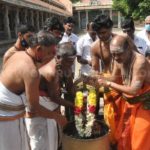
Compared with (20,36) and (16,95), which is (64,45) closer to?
(16,95)

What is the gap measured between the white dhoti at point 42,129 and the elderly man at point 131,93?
0.68 meters

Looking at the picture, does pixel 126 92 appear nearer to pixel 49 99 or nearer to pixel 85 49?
pixel 49 99

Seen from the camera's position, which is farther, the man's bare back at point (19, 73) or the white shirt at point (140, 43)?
the white shirt at point (140, 43)

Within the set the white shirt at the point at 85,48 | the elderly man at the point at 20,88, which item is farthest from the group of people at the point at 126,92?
the white shirt at the point at 85,48

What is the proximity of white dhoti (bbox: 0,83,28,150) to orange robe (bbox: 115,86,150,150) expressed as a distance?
3.66ft

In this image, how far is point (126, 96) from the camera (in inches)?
159

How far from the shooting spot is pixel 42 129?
376 centimetres

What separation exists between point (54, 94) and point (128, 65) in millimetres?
812

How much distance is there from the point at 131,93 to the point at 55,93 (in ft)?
2.53

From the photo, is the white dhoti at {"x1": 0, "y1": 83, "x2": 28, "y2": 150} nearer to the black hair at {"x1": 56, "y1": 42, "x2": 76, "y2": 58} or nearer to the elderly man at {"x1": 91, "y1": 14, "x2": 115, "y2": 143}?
the black hair at {"x1": 56, "y1": 42, "x2": 76, "y2": 58}

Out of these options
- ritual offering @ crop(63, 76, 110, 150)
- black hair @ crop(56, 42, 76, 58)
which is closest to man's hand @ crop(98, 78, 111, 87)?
ritual offering @ crop(63, 76, 110, 150)

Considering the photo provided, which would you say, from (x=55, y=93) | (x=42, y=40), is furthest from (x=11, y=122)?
(x=42, y=40)

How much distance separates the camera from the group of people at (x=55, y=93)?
3.20m

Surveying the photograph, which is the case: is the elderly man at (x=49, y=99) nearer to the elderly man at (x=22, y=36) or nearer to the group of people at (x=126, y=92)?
the group of people at (x=126, y=92)
